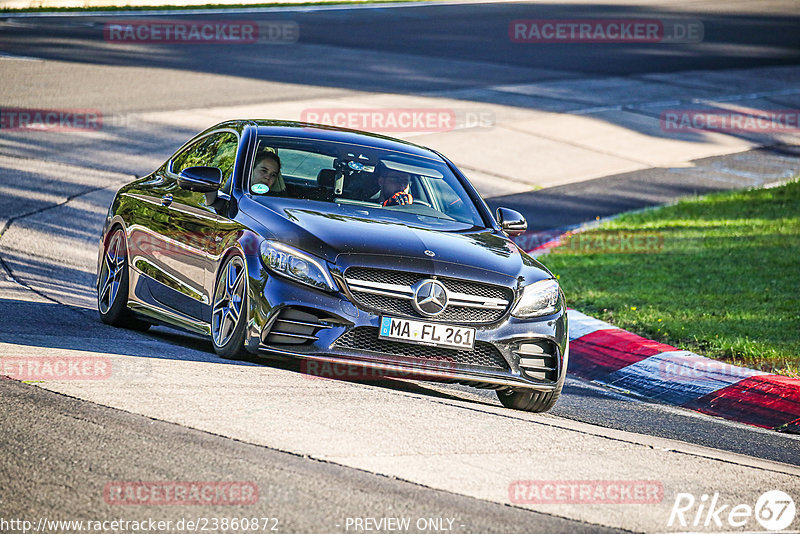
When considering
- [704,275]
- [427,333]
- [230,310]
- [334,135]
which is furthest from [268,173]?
[704,275]

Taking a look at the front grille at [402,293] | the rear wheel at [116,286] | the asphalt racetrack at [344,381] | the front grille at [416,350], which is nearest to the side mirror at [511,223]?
the asphalt racetrack at [344,381]

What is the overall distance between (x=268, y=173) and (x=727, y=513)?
13.1 ft

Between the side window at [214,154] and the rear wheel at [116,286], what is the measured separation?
0.72m

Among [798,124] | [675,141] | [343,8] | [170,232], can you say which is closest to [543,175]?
[675,141]

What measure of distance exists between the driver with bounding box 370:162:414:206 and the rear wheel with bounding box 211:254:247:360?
1.25 meters

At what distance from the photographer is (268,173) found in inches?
318

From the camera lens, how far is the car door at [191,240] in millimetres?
7773

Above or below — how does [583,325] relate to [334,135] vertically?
below

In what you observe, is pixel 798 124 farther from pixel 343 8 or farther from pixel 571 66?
pixel 343 8

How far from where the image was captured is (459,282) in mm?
7062

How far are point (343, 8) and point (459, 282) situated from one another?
33.1 m

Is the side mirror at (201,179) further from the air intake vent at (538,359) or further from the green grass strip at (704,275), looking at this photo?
the green grass strip at (704,275)

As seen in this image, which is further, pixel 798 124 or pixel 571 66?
pixel 571 66

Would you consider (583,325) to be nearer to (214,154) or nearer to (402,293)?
(214,154)
